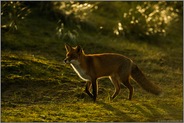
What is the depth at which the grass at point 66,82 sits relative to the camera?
8.53m

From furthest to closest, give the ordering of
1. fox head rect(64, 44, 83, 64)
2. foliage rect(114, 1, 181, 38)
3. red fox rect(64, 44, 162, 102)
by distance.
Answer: foliage rect(114, 1, 181, 38)
red fox rect(64, 44, 162, 102)
fox head rect(64, 44, 83, 64)

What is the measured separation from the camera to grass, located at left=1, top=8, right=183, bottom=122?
28.0 ft

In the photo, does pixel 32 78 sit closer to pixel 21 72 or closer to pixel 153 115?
pixel 21 72

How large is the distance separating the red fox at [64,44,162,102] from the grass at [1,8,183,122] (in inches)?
11.5

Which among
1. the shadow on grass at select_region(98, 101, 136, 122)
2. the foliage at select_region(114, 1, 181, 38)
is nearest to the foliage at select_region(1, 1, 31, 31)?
the foliage at select_region(114, 1, 181, 38)

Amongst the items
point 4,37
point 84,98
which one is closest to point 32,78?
point 84,98

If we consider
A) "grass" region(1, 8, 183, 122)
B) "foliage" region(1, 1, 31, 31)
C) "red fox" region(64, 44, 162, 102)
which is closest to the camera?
"grass" region(1, 8, 183, 122)

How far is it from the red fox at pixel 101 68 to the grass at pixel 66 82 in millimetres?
293

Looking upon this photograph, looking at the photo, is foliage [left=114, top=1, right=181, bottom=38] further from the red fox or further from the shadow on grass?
the shadow on grass

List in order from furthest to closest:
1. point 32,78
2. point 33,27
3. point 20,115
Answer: point 33,27
point 32,78
point 20,115

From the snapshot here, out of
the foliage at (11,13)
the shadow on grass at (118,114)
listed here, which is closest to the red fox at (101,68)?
the shadow on grass at (118,114)

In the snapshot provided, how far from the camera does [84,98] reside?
32.4 feet

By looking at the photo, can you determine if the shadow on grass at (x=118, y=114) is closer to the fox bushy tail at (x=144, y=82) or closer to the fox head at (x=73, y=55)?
the fox head at (x=73, y=55)

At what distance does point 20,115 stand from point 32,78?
8.73ft
